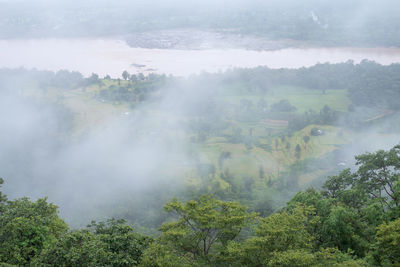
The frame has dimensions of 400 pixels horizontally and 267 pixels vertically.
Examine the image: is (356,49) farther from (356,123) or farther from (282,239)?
(282,239)

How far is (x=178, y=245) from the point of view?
34.0 feet

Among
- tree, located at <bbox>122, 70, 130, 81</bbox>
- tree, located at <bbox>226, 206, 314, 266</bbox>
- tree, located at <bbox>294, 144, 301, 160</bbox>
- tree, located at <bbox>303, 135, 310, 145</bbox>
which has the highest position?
tree, located at <bbox>122, 70, 130, 81</bbox>

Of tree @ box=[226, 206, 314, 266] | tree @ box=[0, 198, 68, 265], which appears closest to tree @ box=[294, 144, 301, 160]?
tree @ box=[226, 206, 314, 266]

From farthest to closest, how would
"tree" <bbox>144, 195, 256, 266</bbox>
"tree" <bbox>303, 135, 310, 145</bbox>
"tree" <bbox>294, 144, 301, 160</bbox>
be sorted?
"tree" <bbox>303, 135, 310, 145</bbox> → "tree" <bbox>294, 144, 301, 160</bbox> → "tree" <bbox>144, 195, 256, 266</bbox>

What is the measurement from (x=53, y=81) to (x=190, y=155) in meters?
29.4

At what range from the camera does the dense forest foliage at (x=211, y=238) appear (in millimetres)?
8938

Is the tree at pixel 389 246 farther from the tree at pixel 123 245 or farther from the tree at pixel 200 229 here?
the tree at pixel 123 245

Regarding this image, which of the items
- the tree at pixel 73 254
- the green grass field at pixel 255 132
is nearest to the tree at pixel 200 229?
the tree at pixel 73 254

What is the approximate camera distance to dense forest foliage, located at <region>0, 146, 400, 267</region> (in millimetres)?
8938

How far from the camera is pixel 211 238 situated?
36.4 ft

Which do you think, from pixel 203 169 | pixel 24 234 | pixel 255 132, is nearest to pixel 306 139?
pixel 255 132

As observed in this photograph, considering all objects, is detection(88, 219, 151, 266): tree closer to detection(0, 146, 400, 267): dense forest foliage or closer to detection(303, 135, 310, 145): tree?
detection(0, 146, 400, 267): dense forest foliage

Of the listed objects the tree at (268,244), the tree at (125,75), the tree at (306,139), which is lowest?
the tree at (268,244)

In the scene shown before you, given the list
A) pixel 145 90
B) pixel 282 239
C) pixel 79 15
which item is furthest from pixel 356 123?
pixel 79 15
